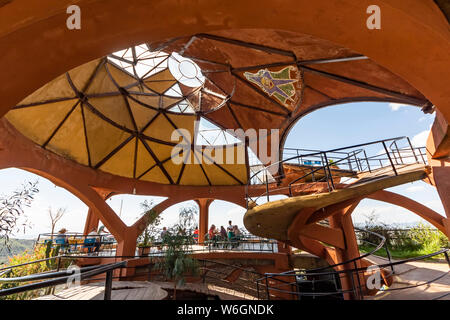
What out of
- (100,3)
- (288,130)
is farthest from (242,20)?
(288,130)

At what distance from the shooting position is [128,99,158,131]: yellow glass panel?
12.0 metres

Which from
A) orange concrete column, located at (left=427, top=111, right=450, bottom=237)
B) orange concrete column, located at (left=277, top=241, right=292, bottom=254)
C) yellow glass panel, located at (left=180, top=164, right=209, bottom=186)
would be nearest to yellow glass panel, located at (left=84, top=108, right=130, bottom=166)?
yellow glass panel, located at (left=180, top=164, right=209, bottom=186)

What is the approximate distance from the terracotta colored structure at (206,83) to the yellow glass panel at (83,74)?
5 centimetres

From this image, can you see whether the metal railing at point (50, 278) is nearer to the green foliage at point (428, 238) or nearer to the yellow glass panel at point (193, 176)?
the yellow glass panel at point (193, 176)

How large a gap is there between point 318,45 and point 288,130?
5.09 metres

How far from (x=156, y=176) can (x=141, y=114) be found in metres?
4.06

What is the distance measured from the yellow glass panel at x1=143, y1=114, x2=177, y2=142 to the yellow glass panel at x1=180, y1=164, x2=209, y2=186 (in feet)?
7.89

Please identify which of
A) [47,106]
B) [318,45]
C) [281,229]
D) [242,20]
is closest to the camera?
[242,20]

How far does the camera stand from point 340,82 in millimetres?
6570

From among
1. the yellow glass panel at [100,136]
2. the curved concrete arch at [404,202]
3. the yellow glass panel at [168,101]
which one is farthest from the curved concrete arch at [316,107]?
the yellow glass panel at [100,136]

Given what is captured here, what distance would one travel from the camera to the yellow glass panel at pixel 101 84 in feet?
31.7

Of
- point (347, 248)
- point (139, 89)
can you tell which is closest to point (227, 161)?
point (139, 89)

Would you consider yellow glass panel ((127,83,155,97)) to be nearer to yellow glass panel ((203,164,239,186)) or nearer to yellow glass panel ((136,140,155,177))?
yellow glass panel ((136,140,155,177))
